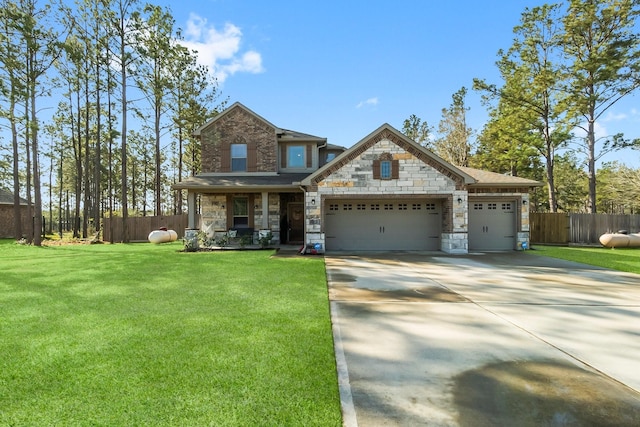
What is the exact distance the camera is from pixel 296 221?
55.5 ft

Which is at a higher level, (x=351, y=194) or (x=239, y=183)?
(x=239, y=183)

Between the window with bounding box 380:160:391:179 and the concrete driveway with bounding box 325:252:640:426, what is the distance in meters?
6.39

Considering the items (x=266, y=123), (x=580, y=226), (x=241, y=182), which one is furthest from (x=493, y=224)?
(x=266, y=123)

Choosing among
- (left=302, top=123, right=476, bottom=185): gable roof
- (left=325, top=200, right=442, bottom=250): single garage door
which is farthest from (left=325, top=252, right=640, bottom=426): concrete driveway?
(left=325, top=200, right=442, bottom=250): single garage door

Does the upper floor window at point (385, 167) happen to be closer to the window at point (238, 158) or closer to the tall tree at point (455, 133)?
the window at point (238, 158)

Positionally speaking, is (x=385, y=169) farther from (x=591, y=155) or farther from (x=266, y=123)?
(x=591, y=155)

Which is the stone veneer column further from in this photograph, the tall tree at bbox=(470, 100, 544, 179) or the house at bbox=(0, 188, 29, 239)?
the house at bbox=(0, 188, 29, 239)

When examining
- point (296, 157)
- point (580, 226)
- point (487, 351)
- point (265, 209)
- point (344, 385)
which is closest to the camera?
point (344, 385)

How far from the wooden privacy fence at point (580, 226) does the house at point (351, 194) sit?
4.89m

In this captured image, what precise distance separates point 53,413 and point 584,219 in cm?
2251

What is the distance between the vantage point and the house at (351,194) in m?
13.3

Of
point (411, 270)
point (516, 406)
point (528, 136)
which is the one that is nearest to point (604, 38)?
point (528, 136)

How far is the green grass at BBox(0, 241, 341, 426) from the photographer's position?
8.37 feet

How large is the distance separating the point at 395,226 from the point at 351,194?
2.68m
